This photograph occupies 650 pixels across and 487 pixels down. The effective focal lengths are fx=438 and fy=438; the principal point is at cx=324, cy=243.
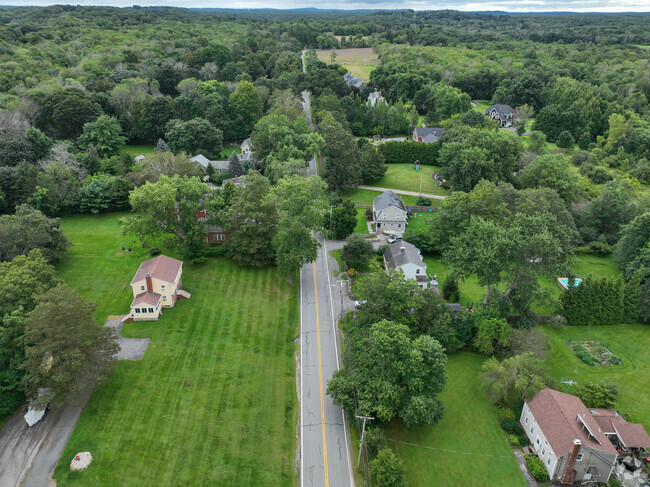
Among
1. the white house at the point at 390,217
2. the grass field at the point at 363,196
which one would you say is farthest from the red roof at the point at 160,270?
the grass field at the point at 363,196

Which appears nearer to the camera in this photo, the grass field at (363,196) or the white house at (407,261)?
the white house at (407,261)

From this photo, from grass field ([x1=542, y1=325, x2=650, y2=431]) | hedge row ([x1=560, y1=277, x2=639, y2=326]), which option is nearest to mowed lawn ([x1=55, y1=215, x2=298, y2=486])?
grass field ([x1=542, y1=325, x2=650, y2=431])

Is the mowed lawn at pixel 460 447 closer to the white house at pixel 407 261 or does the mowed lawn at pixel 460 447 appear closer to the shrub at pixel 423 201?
the white house at pixel 407 261

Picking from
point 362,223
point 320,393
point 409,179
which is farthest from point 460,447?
point 409,179

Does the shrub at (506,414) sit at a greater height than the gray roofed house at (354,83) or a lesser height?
lesser

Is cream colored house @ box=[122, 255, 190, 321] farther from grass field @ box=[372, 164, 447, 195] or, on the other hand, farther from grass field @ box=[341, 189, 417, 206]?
grass field @ box=[372, 164, 447, 195]
